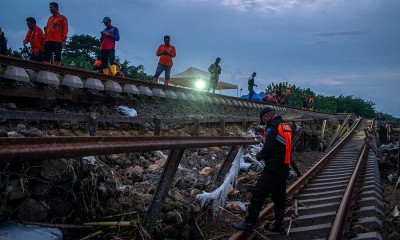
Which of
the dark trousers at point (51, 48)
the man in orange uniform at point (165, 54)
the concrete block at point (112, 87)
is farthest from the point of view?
the man in orange uniform at point (165, 54)

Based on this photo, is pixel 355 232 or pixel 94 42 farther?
pixel 94 42

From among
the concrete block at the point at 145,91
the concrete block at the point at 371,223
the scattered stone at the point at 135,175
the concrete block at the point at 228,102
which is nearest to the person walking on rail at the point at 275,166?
the concrete block at the point at 371,223

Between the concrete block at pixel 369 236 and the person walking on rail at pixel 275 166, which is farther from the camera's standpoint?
the person walking on rail at pixel 275 166

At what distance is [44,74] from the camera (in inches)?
252

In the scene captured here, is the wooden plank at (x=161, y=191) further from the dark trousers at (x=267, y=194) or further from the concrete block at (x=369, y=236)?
the concrete block at (x=369, y=236)

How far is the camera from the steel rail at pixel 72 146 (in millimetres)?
1565

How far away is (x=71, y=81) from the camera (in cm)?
685

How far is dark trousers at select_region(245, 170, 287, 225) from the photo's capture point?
4.00 metres

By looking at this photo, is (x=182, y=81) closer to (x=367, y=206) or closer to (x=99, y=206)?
(x=367, y=206)

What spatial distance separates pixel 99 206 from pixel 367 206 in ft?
14.0

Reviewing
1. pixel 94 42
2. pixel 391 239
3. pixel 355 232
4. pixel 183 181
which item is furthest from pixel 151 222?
pixel 94 42

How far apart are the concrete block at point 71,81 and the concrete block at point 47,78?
0.25 metres

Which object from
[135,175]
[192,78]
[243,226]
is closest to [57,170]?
[243,226]

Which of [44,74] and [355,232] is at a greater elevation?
[44,74]
